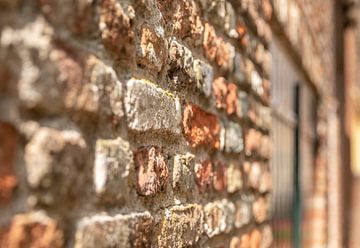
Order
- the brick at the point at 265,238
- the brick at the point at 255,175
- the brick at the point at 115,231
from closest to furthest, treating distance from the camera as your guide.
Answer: the brick at the point at 115,231 → the brick at the point at 255,175 → the brick at the point at 265,238

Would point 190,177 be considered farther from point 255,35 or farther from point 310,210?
point 310,210

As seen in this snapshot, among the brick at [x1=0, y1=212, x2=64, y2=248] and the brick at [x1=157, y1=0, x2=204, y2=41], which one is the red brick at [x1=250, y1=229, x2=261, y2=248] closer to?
the brick at [x1=157, y1=0, x2=204, y2=41]

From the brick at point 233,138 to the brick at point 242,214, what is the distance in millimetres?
161

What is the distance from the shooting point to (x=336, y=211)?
4930 millimetres

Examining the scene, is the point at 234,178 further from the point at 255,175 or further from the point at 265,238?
the point at 265,238

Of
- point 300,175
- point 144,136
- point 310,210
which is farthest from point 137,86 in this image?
point 310,210

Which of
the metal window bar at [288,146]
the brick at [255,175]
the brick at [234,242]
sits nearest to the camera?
the brick at [234,242]

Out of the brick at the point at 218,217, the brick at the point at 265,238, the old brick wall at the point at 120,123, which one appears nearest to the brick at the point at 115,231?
the old brick wall at the point at 120,123

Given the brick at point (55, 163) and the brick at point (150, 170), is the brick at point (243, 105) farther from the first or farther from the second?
the brick at point (55, 163)

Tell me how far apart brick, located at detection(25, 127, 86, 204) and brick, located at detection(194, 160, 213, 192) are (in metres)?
0.59

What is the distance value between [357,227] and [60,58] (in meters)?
6.95

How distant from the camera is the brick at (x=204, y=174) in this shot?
1.38 metres

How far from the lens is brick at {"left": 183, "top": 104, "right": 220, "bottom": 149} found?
1319 mm

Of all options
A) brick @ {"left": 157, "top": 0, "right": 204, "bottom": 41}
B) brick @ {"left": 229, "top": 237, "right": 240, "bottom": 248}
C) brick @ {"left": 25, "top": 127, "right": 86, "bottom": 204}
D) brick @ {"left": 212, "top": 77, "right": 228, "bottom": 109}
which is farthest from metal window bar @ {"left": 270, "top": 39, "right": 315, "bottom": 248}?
brick @ {"left": 25, "top": 127, "right": 86, "bottom": 204}
